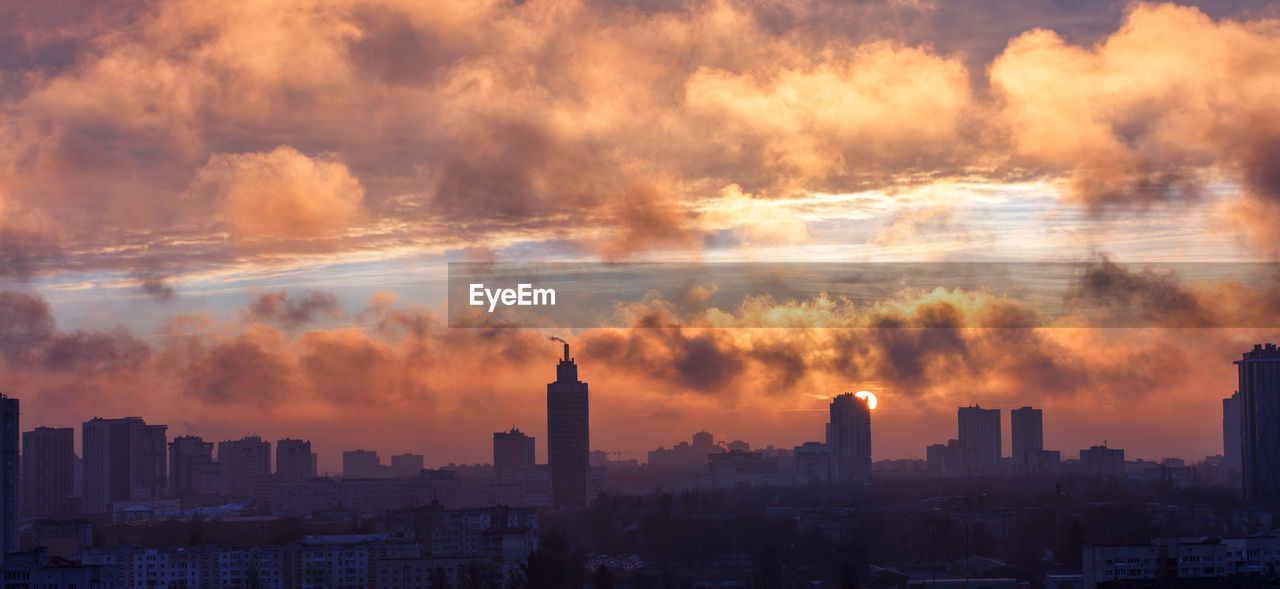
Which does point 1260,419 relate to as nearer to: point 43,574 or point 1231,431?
point 1231,431

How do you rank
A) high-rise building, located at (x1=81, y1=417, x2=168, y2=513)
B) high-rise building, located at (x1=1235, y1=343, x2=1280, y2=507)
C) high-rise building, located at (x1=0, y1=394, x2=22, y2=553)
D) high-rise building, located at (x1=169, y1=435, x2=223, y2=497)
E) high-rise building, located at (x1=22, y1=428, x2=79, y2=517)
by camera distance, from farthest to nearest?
high-rise building, located at (x1=169, y1=435, x2=223, y2=497)
high-rise building, located at (x1=81, y1=417, x2=168, y2=513)
high-rise building, located at (x1=22, y1=428, x2=79, y2=517)
high-rise building, located at (x1=1235, y1=343, x2=1280, y2=507)
high-rise building, located at (x1=0, y1=394, x2=22, y2=553)

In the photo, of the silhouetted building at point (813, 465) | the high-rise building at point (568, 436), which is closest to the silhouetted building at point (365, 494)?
the high-rise building at point (568, 436)

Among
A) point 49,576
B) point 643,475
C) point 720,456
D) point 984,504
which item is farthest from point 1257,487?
point 49,576

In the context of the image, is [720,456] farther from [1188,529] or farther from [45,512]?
[1188,529]

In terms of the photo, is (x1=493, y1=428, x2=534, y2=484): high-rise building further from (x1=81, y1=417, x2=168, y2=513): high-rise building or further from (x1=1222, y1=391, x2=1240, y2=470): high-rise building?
(x1=1222, y1=391, x2=1240, y2=470): high-rise building

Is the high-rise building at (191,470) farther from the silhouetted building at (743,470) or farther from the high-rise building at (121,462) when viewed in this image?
the silhouetted building at (743,470)

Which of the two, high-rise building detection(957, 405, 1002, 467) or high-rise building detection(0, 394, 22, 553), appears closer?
high-rise building detection(0, 394, 22, 553)

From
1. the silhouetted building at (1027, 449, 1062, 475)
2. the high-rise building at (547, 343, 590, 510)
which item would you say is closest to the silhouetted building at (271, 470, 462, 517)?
the high-rise building at (547, 343, 590, 510)
